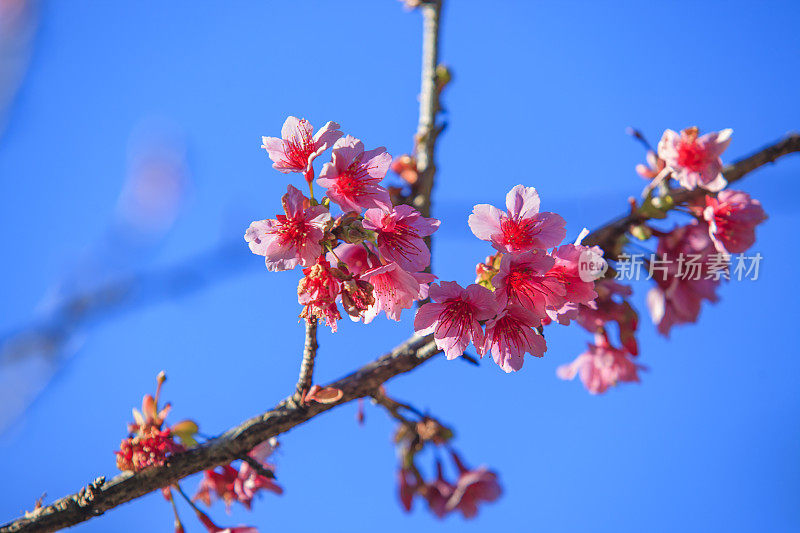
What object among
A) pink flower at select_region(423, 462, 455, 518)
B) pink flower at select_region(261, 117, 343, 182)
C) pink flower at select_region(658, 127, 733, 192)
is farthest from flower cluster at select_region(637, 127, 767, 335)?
pink flower at select_region(423, 462, 455, 518)

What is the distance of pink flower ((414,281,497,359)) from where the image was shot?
76.9 inches

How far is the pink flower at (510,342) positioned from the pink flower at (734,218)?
3.70 ft

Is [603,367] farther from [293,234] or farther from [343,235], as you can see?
[293,234]

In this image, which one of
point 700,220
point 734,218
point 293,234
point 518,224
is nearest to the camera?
point 293,234

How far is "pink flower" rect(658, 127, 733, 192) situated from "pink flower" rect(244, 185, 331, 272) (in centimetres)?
161

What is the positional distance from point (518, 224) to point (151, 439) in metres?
1.48

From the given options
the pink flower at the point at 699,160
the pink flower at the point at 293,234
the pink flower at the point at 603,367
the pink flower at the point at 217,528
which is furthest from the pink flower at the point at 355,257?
the pink flower at the point at 603,367

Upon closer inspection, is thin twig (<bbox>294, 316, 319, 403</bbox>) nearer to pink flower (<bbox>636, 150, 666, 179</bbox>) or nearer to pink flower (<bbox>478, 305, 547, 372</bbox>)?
pink flower (<bbox>478, 305, 547, 372</bbox>)

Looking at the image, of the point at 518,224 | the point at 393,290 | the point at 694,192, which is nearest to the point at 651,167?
the point at 694,192

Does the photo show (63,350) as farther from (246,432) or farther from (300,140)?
(300,140)

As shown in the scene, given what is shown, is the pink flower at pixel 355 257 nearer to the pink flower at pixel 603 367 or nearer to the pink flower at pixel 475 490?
the pink flower at pixel 603 367

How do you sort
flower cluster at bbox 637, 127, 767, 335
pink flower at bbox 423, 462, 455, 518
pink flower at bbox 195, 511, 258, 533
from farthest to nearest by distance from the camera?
pink flower at bbox 423, 462, 455, 518, flower cluster at bbox 637, 127, 767, 335, pink flower at bbox 195, 511, 258, 533

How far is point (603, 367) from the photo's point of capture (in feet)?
11.2

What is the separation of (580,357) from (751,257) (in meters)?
0.99
